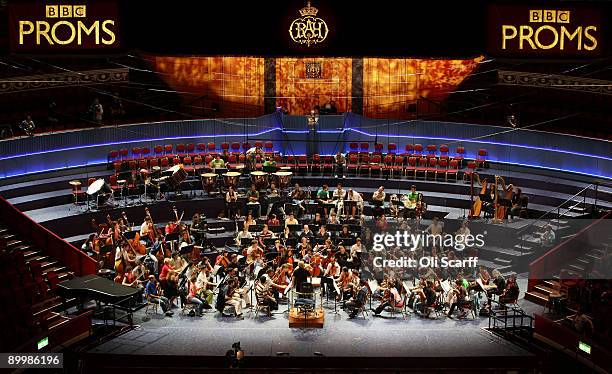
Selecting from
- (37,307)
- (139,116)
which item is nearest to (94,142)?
(139,116)

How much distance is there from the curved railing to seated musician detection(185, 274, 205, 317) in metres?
8.30

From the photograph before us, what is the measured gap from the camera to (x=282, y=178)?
27078mm

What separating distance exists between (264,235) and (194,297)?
10.5ft

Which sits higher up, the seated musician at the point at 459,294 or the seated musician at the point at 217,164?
the seated musician at the point at 217,164

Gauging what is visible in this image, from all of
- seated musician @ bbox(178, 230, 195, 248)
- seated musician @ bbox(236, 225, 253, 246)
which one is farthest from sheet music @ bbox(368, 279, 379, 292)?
seated musician @ bbox(178, 230, 195, 248)

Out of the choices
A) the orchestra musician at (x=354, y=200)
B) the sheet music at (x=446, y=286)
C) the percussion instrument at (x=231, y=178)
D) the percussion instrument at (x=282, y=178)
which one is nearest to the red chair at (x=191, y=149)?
the percussion instrument at (x=231, y=178)

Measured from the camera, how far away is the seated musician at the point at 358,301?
20656 millimetres

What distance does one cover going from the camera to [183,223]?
2486 centimetres

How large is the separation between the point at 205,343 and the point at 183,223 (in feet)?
20.3

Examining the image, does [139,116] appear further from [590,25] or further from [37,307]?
[590,25]

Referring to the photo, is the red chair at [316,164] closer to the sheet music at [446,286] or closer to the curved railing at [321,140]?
the curved railing at [321,140]

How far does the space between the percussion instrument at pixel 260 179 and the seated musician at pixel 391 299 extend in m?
7.18

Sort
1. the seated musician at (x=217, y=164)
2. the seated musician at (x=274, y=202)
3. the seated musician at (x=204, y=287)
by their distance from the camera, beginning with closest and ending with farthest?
1. the seated musician at (x=204, y=287)
2. the seated musician at (x=274, y=202)
3. the seated musician at (x=217, y=164)

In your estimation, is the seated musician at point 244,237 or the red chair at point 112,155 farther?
the red chair at point 112,155
